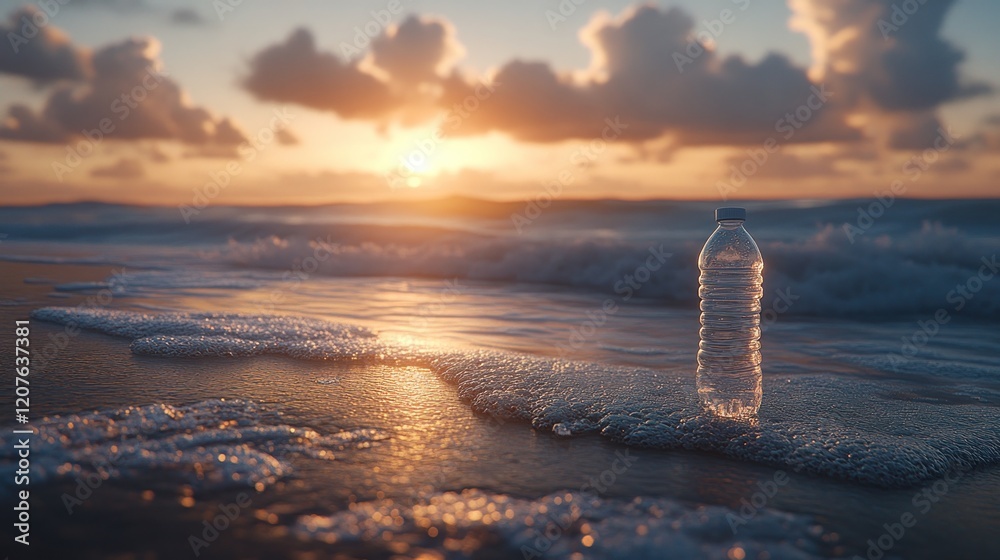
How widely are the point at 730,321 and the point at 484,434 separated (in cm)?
176

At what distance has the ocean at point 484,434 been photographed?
1836 millimetres

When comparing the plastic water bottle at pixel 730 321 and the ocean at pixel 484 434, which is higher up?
the plastic water bottle at pixel 730 321

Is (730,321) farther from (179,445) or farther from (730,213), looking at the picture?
(179,445)

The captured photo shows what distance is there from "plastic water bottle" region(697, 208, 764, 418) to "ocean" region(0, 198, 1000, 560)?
150 millimetres

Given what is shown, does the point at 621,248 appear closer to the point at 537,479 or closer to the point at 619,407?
the point at 619,407

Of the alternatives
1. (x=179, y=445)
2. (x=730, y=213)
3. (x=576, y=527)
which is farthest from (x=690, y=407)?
(x=179, y=445)

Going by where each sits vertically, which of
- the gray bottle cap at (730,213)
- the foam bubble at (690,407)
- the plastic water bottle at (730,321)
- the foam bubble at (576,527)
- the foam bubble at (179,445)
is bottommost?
the foam bubble at (576,527)

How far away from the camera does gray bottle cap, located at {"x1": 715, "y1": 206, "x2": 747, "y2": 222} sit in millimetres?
2848

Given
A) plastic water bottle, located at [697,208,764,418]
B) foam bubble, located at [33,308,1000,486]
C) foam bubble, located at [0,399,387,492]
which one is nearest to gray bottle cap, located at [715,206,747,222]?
plastic water bottle, located at [697,208,764,418]

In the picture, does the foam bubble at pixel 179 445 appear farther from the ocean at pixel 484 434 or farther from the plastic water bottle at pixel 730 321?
the plastic water bottle at pixel 730 321

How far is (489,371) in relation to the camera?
362 cm

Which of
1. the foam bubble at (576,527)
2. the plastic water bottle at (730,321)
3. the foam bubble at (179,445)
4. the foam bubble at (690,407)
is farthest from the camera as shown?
the plastic water bottle at (730,321)

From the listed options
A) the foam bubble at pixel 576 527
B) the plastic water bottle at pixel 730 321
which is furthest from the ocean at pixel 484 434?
the plastic water bottle at pixel 730 321

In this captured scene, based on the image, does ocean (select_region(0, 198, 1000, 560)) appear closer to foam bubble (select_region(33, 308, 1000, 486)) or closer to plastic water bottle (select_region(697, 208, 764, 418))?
foam bubble (select_region(33, 308, 1000, 486))
